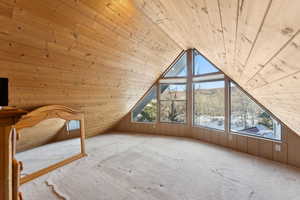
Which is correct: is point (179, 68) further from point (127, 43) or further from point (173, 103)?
point (127, 43)

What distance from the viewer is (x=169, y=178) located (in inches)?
95.7

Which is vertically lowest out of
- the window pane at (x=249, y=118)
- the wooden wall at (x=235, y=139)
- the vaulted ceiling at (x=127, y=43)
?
the wooden wall at (x=235, y=139)

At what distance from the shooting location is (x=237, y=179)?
2373 millimetres

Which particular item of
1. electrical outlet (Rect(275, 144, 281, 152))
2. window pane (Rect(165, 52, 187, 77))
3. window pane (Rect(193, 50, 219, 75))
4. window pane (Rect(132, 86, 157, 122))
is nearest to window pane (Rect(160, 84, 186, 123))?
window pane (Rect(132, 86, 157, 122))

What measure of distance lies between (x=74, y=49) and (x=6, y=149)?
6.09 ft

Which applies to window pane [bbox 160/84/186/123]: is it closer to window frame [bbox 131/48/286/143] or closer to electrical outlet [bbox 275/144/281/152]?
window frame [bbox 131/48/286/143]

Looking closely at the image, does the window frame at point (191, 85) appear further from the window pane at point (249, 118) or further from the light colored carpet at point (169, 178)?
the light colored carpet at point (169, 178)

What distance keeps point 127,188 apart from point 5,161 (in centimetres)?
178

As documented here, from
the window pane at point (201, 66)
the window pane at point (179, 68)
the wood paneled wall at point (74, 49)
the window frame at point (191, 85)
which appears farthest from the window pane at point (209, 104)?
the wood paneled wall at point (74, 49)

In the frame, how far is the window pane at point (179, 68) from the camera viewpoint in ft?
16.1

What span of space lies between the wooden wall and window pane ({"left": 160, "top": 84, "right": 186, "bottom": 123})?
0.25 meters

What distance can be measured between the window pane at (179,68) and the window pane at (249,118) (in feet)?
5.26

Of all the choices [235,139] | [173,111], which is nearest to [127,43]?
[173,111]

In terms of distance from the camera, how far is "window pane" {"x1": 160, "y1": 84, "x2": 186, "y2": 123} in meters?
4.99
